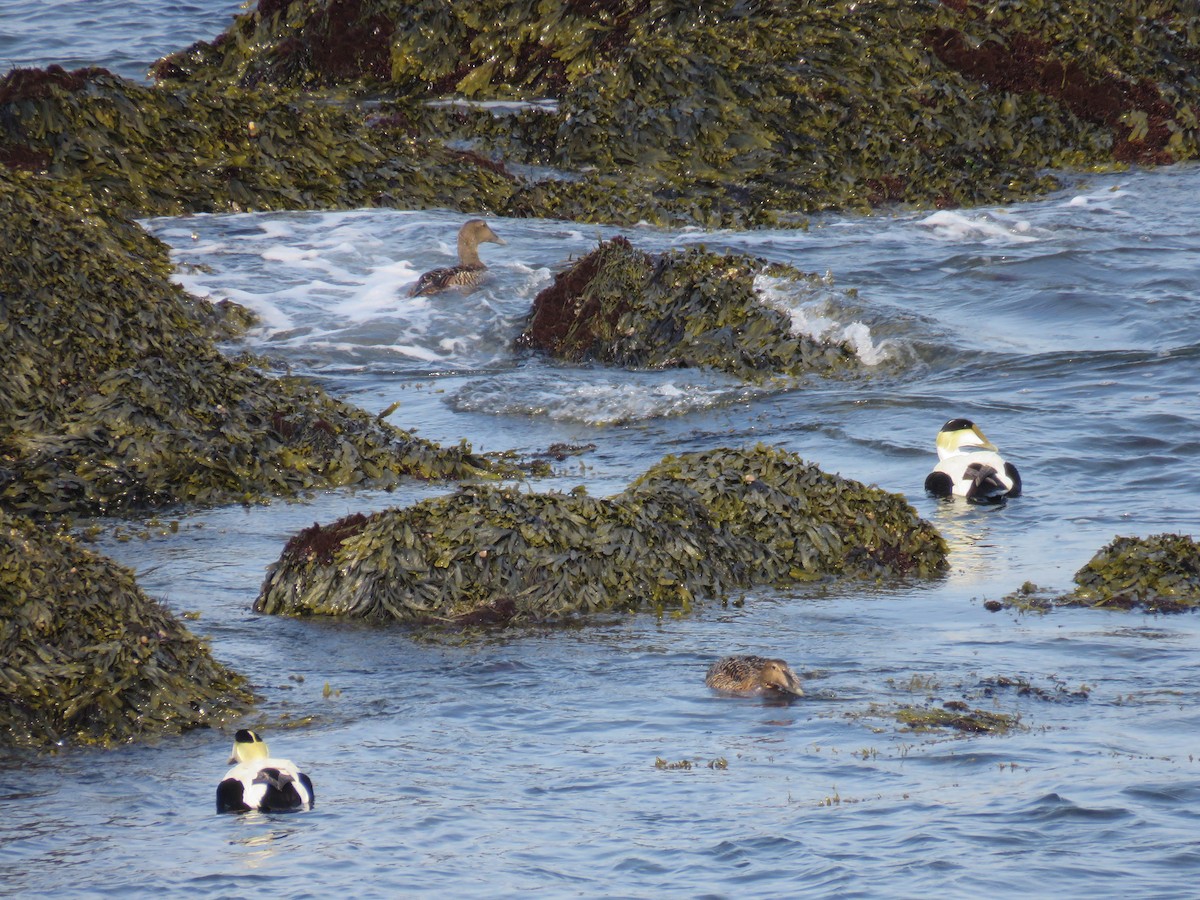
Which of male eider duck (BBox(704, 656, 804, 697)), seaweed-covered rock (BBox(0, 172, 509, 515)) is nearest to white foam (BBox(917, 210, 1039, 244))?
seaweed-covered rock (BBox(0, 172, 509, 515))

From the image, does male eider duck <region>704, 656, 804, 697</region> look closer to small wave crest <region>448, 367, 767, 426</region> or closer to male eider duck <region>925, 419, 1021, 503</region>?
male eider duck <region>925, 419, 1021, 503</region>

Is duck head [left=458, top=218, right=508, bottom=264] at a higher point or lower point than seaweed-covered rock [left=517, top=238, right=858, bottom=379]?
higher

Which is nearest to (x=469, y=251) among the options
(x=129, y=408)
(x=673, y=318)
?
(x=673, y=318)

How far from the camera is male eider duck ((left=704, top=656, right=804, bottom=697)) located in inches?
272

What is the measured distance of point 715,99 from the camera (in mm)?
18406

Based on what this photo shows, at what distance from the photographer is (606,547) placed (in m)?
8.57

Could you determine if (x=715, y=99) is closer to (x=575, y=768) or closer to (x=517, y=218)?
(x=517, y=218)

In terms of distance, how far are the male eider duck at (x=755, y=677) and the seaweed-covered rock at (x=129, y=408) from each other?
4.05 m

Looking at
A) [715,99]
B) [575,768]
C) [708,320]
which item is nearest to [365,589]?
[575,768]

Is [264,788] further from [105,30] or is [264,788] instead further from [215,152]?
[105,30]

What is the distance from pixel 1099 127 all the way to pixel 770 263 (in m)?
6.61

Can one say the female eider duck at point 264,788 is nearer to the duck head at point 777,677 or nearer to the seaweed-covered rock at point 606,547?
the duck head at point 777,677

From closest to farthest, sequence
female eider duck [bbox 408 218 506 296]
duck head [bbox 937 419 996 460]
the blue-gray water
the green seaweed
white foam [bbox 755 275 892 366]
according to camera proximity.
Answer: the blue-gray water < the green seaweed < duck head [bbox 937 419 996 460] < white foam [bbox 755 275 892 366] < female eider duck [bbox 408 218 506 296]

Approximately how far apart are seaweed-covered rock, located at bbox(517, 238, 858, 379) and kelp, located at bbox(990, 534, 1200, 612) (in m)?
5.27
